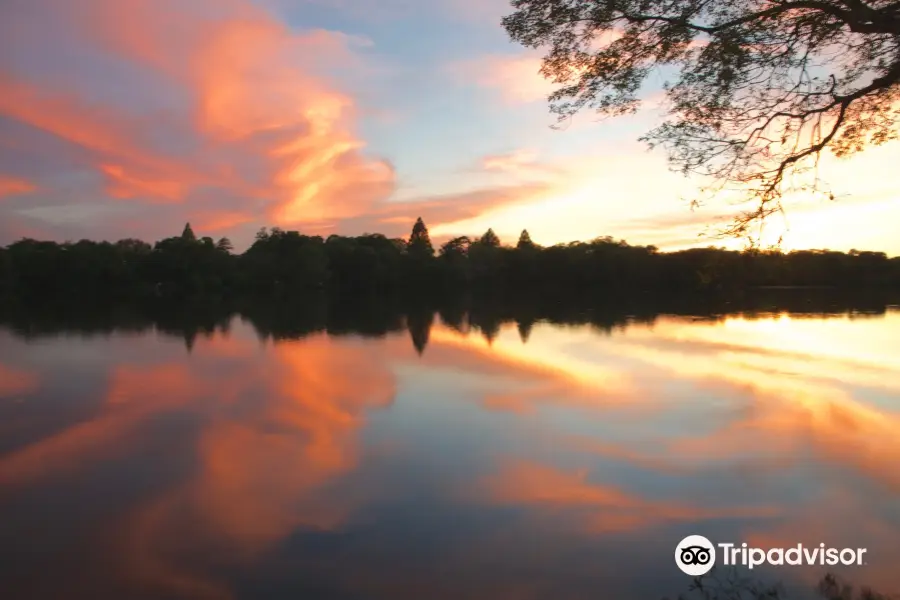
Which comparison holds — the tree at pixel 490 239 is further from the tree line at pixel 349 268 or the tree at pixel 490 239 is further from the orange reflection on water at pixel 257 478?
the orange reflection on water at pixel 257 478

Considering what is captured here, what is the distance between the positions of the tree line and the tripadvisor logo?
62218 millimetres

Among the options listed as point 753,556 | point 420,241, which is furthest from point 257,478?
point 420,241

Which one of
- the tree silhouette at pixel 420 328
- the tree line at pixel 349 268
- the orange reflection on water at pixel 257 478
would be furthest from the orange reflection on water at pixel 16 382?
the tree line at pixel 349 268

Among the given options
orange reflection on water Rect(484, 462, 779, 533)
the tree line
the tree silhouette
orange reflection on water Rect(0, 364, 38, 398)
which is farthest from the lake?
the tree line

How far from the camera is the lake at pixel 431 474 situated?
5.63 meters

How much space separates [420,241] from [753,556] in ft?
311

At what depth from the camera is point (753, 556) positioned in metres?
5.87

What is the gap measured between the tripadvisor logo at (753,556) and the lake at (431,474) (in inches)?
5.0

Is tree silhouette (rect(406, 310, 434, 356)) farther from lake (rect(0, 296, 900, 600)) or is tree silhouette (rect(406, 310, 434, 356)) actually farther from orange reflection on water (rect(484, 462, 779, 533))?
orange reflection on water (rect(484, 462, 779, 533))

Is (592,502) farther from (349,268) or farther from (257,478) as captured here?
(349,268)

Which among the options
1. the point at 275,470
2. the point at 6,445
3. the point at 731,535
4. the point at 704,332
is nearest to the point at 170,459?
the point at 275,470

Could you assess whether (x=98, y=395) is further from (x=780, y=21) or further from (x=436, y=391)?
(x=780, y=21)

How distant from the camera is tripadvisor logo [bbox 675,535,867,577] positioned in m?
5.69

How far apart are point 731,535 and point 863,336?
23.3 metres
